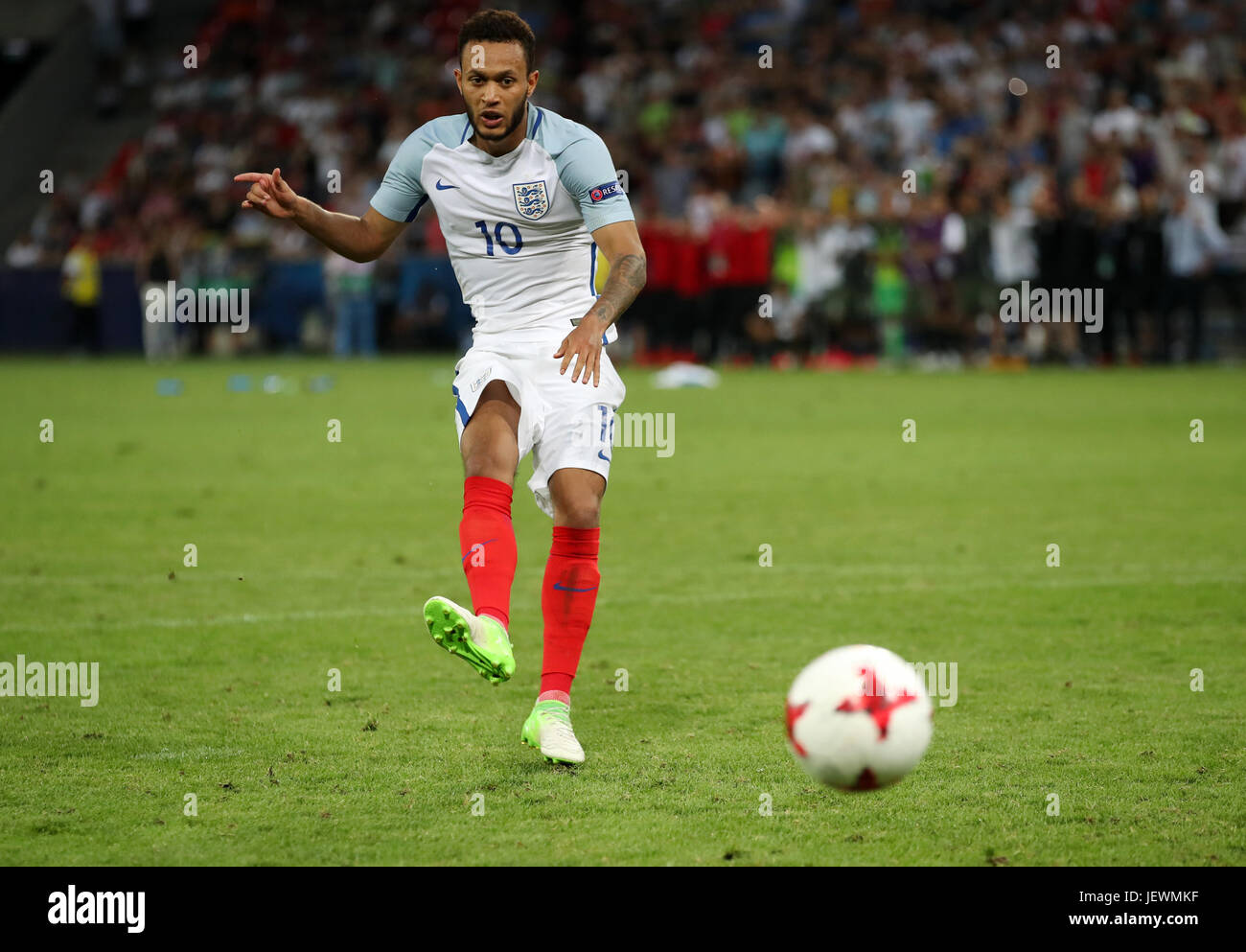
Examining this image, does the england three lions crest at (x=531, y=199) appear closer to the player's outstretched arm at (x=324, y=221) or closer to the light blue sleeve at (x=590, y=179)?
the light blue sleeve at (x=590, y=179)

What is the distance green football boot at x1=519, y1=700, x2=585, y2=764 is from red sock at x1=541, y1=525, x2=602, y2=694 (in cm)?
19

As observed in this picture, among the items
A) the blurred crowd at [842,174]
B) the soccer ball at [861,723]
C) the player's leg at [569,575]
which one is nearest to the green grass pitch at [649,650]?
the soccer ball at [861,723]

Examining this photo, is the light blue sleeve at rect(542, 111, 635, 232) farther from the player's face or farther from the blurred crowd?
the blurred crowd

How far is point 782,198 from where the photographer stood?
25.3 m

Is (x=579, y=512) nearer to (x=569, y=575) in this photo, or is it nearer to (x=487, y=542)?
(x=569, y=575)

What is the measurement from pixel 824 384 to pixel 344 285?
34.0 ft

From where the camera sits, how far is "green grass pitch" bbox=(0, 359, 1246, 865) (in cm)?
417

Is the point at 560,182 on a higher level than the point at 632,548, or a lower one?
higher

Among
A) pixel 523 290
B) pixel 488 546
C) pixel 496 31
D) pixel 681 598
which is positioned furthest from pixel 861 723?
pixel 681 598

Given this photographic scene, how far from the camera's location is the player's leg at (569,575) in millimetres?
5145

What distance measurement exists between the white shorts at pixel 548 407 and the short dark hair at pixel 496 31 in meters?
0.99

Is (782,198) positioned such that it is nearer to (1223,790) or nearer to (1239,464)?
(1239,464)
